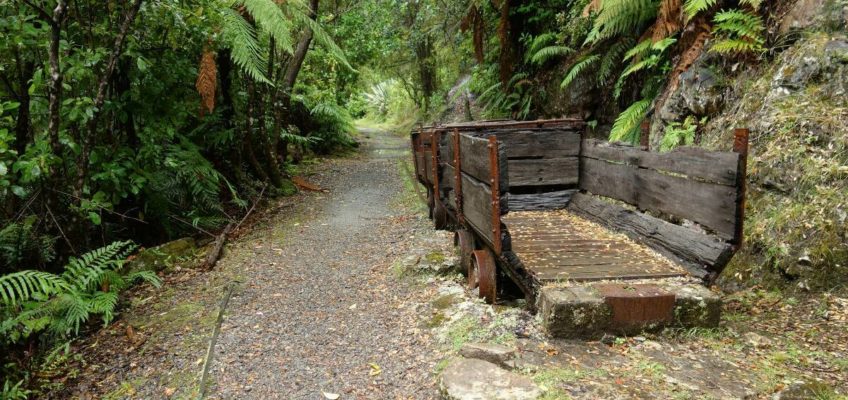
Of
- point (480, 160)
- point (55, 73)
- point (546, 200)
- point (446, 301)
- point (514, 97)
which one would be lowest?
point (446, 301)

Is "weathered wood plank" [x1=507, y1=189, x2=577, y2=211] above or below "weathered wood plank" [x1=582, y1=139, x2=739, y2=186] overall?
below

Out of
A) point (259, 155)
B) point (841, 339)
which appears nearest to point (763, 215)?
point (841, 339)

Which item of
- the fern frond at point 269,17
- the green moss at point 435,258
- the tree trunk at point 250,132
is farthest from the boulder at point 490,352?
Answer: the tree trunk at point 250,132

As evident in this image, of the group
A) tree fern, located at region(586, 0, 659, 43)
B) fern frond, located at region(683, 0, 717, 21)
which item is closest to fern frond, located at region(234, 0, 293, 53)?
tree fern, located at region(586, 0, 659, 43)

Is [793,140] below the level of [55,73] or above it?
below

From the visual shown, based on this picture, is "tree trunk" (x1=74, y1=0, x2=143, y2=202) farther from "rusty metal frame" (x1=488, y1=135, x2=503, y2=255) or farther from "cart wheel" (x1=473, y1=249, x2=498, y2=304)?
"cart wheel" (x1=473, y1=249, x2=498, y2=304)

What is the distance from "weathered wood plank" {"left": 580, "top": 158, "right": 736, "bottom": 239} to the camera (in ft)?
10.3

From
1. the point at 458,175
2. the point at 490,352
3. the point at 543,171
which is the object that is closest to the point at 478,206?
the point at 458,175

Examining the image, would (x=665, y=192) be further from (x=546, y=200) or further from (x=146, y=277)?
(x=146, y=277)

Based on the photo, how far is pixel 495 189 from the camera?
329 centimetres

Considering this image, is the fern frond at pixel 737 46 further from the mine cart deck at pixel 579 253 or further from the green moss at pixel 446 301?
the green moss at pixel 446 301

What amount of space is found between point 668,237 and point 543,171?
185 cm

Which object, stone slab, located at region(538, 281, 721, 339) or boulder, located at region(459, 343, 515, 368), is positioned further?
stone slab, located at region(538, 281, 721, 339)

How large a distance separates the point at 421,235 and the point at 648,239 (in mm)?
3097
